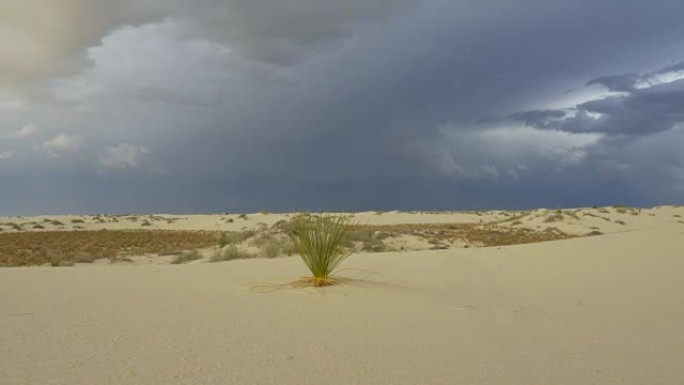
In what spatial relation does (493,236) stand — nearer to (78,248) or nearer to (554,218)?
(554,218)

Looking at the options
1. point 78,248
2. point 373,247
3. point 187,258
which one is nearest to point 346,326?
point 373,247

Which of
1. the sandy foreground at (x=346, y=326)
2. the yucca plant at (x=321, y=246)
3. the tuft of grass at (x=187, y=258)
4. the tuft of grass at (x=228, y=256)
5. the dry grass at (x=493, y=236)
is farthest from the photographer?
the dry grass at (x=493, y=236)

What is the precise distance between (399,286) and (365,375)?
13.2ft

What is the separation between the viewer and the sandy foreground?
3635 millimetres

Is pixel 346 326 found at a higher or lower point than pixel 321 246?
lower

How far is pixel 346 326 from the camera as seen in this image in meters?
4.97

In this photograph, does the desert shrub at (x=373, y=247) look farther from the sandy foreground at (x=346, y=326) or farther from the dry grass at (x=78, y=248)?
the dry grass at (x=78, y=248)

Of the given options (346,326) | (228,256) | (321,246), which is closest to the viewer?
(346,326)

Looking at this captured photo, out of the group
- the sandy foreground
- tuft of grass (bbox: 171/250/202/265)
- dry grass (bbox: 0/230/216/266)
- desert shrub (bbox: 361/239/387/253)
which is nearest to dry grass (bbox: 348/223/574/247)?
desert shrub (bbox: 361/239/387/253)

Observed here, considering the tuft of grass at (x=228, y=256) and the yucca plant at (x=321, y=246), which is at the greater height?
the yucca plant at (x=321, y=246)

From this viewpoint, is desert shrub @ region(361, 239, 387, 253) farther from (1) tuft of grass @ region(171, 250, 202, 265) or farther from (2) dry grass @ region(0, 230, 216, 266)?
(2) dry grass @ region(0, 230, 216, 266)

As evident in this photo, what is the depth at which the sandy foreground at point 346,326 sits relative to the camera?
363 cm

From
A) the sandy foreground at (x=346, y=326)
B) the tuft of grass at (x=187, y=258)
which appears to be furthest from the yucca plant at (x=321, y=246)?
the tuft of grass at (x=187, y=258)

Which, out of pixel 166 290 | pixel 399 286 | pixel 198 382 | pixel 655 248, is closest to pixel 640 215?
pixel 655 248
